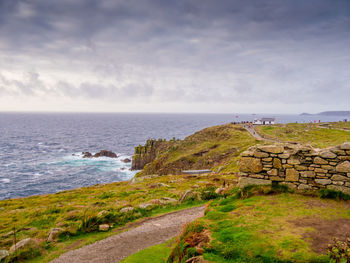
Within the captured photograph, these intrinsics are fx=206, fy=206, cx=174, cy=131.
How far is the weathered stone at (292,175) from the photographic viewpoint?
Result: 12.5 meters

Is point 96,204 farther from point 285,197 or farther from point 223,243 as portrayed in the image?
point 285,197

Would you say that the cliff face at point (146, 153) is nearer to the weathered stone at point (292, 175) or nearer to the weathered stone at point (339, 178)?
the weathered stone at point (292, 175)

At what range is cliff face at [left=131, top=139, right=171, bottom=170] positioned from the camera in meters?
74.6

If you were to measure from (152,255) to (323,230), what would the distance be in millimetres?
7461

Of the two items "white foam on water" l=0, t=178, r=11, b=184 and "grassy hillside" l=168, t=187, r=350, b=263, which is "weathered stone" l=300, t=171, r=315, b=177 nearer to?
"grassy hillside" l=168, t=187, r=350, b=263

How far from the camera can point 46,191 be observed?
4956cm

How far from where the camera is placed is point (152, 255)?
380 inches

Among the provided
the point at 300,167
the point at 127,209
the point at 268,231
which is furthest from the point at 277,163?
the point at 127,209

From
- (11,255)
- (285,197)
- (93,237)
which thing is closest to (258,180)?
(285,197)

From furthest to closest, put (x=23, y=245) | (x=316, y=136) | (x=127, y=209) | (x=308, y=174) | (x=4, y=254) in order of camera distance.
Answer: (x=316, y=136), (x=127, y=209), (x=308, y=174), (x=23, y=245), (x=4, y=254)

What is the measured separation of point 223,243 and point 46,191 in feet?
177

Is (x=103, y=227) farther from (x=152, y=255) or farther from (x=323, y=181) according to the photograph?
(x=323, y=181)

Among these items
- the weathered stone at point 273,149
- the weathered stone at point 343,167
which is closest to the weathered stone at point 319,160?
the weathered stone at point 343,167

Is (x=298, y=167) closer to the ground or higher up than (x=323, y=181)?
higher up
